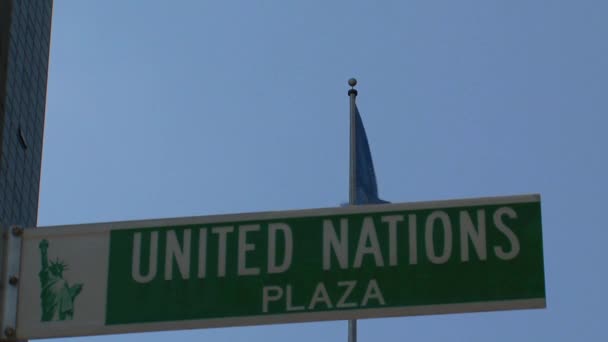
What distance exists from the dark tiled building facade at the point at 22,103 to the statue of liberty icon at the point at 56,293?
23758mm

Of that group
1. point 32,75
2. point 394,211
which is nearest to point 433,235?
point 394,211

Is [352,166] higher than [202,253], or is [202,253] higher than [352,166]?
[352,166]

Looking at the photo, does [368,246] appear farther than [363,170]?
No

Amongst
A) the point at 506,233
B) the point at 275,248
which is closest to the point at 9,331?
the point at 275,248

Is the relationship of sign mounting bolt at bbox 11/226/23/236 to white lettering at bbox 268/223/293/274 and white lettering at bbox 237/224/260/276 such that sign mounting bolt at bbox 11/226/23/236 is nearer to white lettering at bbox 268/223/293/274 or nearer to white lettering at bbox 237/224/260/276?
white lettering at bbox 237/224/260/276

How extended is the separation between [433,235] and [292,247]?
763mm

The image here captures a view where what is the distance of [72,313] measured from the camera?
805 cm

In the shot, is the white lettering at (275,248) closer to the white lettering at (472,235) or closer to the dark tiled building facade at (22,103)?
the white lettering at (472,235)

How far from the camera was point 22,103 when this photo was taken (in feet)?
122

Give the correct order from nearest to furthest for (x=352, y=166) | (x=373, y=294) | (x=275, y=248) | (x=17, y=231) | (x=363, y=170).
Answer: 1. (x=373, y=294)
2. (x=275, y=248)
3. (x=17, y=231)
4. (x=352, y=166)
5. (x=363, y=170)

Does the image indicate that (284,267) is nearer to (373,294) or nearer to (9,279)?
(373,294)

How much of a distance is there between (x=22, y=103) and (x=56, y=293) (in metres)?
29.9

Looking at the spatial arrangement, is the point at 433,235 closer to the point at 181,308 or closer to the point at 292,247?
the point at 292,247

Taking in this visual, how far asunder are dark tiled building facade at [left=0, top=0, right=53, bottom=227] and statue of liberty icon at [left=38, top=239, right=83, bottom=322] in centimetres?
2376
